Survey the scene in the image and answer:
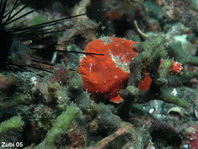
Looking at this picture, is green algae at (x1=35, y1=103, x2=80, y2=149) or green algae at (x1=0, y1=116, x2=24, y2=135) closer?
green algae at (x1=35, y1=103, x2=80, y2=149)

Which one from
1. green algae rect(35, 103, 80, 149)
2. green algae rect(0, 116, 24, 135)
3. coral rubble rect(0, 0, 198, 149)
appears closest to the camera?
green algae rect(35, 103, 80, 149)

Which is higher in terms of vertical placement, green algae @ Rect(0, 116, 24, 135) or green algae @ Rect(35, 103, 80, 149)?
green algae @ Rect(35, 103, 80, 149)

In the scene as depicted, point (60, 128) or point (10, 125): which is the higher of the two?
point (60, 128)

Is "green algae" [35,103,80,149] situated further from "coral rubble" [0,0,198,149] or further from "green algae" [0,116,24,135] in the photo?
"green algae" [0,116,24,135]

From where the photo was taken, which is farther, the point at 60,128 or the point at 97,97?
the point at 97,97

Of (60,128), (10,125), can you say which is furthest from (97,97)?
(10,125)

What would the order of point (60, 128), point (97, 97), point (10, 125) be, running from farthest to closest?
point (97, 97) → point (10, 125) → point (60, 128)

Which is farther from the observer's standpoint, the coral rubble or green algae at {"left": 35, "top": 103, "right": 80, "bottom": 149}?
the coral rubble

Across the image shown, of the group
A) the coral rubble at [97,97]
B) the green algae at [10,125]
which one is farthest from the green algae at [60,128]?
the green algae at [10,125]

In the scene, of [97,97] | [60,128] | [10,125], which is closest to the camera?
[60,128]

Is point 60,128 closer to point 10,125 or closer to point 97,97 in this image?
point 10,125

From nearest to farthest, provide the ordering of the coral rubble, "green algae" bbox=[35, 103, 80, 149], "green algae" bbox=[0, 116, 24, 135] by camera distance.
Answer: "green algae" bbox=[35, 103, 80, 149] → "green algae" bbox=[0, 116, 24, 135] → the coral rubble

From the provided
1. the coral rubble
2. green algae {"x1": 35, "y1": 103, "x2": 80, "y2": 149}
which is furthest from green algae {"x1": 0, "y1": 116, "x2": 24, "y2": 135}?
green algae {"x1": 35, "y1": 103, "x2": 80, "y2": 149}
